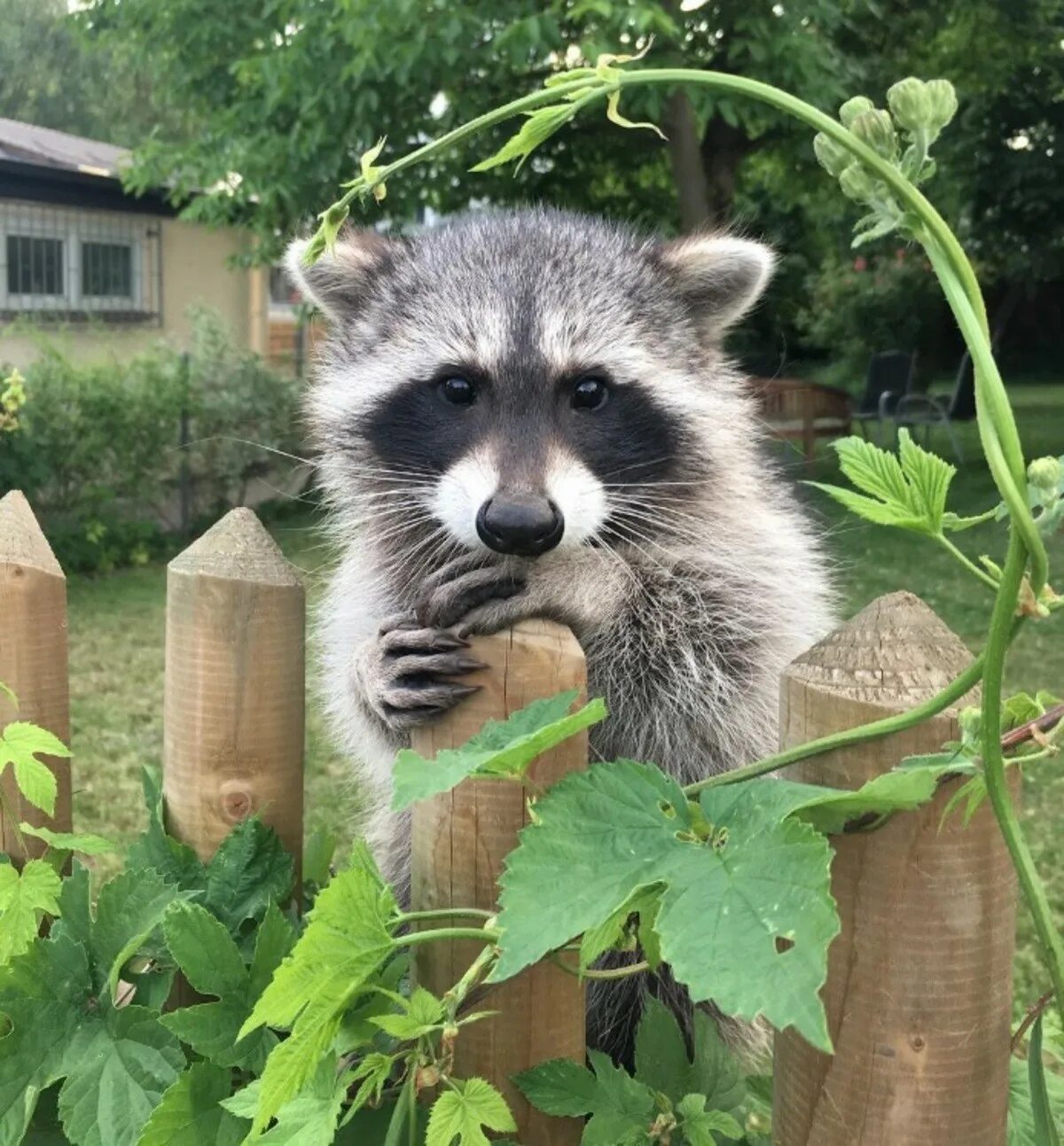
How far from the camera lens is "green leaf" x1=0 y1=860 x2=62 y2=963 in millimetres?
1265

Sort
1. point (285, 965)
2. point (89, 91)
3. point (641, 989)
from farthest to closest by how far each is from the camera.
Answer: point (89, 91) → point (641, 989) → point (285, 965)

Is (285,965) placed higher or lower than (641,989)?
higher

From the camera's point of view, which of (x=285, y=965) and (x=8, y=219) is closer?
(x=285, y=965)

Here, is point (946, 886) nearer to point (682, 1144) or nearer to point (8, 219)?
point (682, 1144)

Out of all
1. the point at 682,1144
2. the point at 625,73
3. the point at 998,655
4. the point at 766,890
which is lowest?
the point at 682,1144

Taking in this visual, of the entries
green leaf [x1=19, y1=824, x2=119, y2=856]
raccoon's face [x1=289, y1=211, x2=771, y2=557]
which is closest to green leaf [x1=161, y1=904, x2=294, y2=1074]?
green leaf [x1=19, y1=824, x2=119, y2=856]

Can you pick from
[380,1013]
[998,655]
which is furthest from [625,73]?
[380,1013]

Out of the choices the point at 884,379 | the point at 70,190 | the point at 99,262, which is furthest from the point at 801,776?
the point at 884,379

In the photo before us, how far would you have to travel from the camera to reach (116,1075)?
1218 millimetres

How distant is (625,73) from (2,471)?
23.9 feet

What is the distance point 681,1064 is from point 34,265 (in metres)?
11.7

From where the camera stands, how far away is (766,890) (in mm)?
749

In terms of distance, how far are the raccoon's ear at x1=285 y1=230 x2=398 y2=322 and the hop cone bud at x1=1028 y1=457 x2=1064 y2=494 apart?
158 cm

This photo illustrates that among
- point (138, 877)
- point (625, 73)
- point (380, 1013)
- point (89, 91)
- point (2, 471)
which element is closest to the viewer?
point (625, 73)
